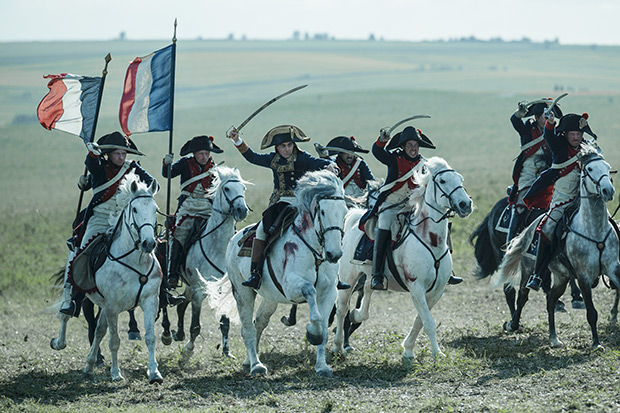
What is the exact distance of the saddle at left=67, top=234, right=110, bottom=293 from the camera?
1114 cm

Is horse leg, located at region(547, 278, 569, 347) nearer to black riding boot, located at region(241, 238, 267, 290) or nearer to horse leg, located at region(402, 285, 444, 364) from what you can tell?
horse leg, located at region(402, 285, 444, 364)

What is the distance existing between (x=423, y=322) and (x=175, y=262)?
170 inches

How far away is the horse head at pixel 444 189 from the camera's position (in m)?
10.6

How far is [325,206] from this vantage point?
9.75 metres

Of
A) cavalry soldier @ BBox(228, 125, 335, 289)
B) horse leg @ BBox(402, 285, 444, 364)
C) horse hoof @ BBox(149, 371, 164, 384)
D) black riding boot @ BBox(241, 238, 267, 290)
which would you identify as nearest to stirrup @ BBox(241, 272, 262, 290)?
black riding boot @ BBox(241, 238, 267, 290)

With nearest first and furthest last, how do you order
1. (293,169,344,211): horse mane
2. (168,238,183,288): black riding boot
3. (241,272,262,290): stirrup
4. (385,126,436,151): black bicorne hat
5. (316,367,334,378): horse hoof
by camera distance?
(293,169,344,211): horse mane < (316,367,334,378): horse hoof < (241,272,262,290): stirrup < (385,126,436,151): black bicorne hat < (168,238,183,288): black riding boot

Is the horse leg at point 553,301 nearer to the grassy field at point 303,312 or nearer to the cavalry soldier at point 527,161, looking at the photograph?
the grassy field at point 303,312

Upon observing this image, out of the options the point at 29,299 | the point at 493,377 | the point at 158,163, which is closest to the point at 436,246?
the point at 493,377

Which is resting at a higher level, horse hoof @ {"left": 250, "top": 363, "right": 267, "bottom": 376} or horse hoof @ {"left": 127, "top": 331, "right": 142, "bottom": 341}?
horse hoof @ {"left": 250, "top": 363, "right": 267, "bottom": 376}

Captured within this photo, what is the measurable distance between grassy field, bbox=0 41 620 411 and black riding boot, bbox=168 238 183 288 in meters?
1.16

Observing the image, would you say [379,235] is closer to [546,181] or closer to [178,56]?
[546,181]

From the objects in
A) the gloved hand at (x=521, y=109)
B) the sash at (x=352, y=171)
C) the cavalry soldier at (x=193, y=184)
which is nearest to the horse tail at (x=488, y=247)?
the gloved hand at (x=521, y=109)

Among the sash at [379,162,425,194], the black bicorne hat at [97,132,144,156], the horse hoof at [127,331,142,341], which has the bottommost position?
the horse hoof at [127,331,142,341]

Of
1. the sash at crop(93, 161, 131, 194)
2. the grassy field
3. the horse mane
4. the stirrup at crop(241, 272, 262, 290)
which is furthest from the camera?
the sash at crop(93, 161, 131, 194)
